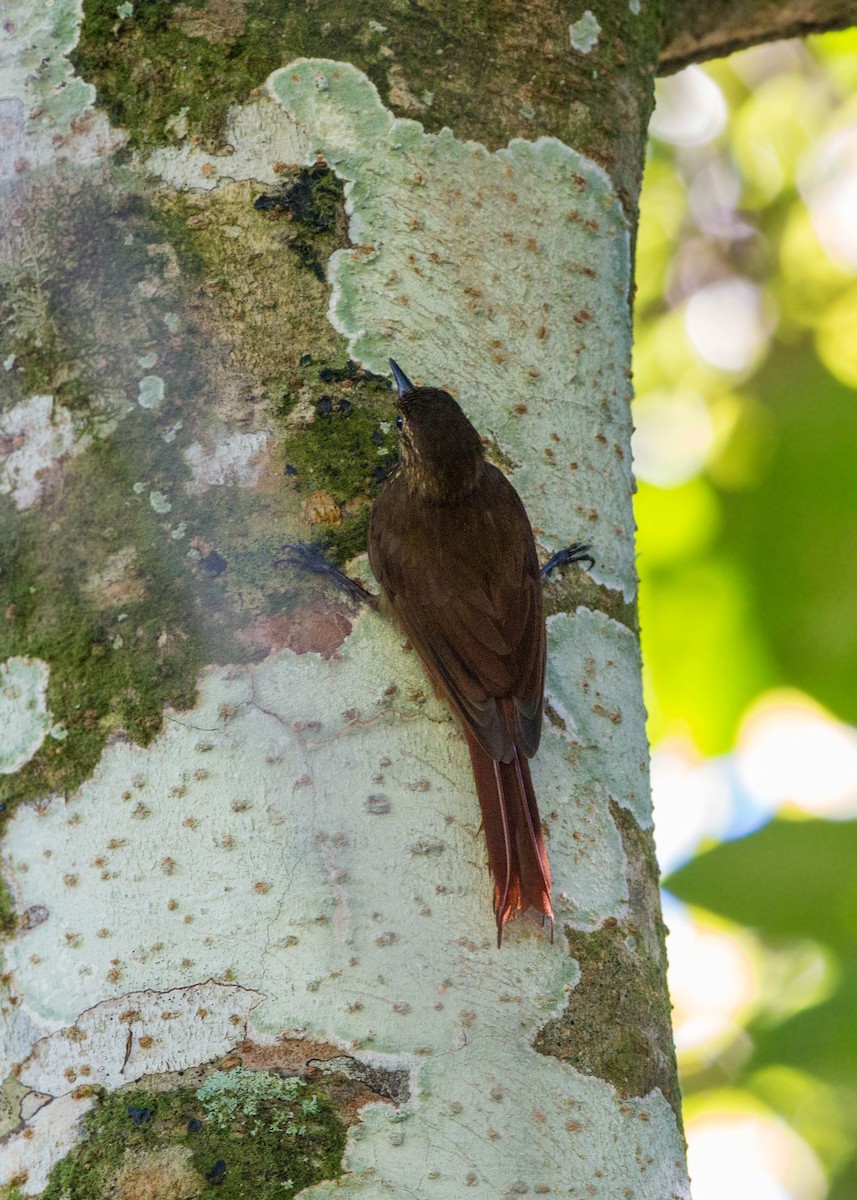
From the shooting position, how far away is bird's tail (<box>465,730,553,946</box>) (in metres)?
1.76

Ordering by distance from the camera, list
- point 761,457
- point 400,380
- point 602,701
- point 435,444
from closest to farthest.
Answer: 1. point 602,701
2. point 400,380
3. point 435,444
4. point 761,457

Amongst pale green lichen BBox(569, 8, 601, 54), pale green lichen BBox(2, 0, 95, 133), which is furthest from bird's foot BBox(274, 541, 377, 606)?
pale green lichen BBox(569, 8, 601, 54)

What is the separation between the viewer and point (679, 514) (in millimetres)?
3875

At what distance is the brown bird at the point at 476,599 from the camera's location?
1.89 meters

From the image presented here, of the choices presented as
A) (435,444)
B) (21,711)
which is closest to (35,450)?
(21,711)

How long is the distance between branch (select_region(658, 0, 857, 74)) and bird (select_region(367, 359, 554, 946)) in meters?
1.35

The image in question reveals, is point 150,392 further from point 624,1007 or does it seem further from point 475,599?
point 624,1007

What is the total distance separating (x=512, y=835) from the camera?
6.14 feet

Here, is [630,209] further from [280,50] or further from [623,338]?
[280,50]

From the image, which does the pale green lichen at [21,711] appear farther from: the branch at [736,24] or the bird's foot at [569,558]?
the branch at [736,24]

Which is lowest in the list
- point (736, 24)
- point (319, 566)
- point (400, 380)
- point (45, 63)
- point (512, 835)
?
point (512, 835)

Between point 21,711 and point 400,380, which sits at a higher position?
point 400,380

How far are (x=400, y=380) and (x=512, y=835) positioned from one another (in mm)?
745

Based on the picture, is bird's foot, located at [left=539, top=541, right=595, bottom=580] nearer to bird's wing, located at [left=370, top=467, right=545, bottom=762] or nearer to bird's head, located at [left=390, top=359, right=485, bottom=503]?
bird's wing, located at [left=370, top=467, right=545, bottom=762]
